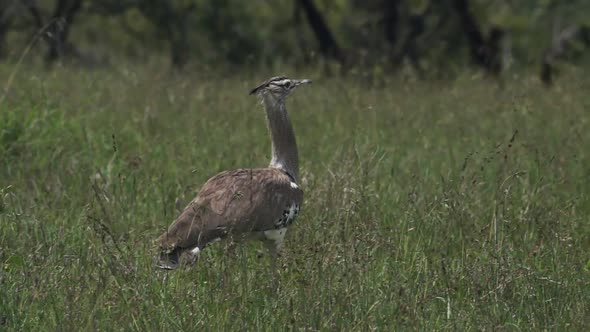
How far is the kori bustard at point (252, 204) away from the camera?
495 centimetres

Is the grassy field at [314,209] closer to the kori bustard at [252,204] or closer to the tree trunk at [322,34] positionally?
the kori bustard at [252,204]

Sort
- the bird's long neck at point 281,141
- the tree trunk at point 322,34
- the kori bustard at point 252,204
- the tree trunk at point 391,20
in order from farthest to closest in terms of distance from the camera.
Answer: the tree trunk at point 391,20, the tree trunk at point 322,34, the bird's long neck at point 281,141, the kori bustard at point 252,204

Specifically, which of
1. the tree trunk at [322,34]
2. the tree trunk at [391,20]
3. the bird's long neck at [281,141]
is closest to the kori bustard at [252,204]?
the bird's long neck at [281,141]

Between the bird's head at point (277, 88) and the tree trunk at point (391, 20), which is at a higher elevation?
the bird's head at point (277, 88)

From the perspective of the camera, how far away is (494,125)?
31.2 feet

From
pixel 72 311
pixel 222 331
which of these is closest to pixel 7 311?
pixel 72 311

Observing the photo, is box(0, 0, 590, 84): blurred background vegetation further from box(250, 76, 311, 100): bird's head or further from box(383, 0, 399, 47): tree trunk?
box(250, 76, 311, 100): bird's head

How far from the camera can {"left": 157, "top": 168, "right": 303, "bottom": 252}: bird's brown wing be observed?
196 inches

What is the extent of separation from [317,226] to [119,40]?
73.0 ft

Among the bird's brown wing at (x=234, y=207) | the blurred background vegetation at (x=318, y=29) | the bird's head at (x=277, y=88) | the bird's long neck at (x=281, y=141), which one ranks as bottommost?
the blurred background vegetation at (x=318, y=29)

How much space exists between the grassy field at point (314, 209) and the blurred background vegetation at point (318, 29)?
4.42m

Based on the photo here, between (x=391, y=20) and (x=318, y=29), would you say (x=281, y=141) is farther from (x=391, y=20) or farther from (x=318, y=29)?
(x=391, y=20)

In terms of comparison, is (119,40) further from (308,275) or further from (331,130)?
(308,275)

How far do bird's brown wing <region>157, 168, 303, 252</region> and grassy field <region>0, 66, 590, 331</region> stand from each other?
138mm
